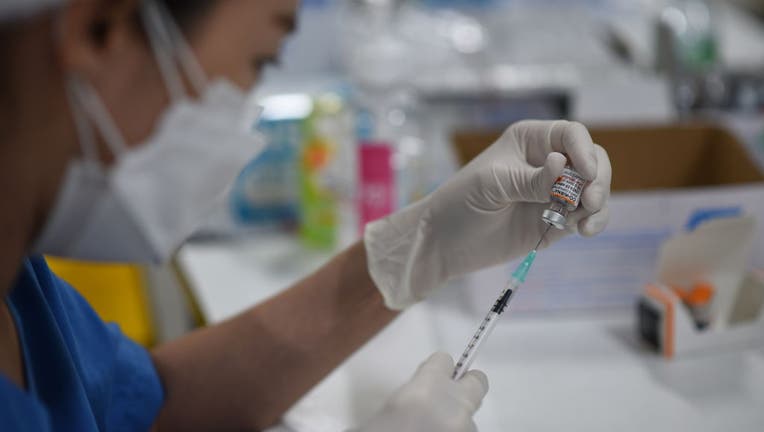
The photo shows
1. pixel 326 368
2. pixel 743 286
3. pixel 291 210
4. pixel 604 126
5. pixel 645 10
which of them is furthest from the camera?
pixel 645 10

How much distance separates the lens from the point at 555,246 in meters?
1.20

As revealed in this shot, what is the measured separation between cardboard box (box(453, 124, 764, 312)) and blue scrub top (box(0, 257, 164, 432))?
0.53 m

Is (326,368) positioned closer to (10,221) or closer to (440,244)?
(440,244)

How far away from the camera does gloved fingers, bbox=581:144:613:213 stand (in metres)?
0.81

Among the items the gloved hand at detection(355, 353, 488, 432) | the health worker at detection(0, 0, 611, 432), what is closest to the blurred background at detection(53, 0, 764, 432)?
the health worker at detection(0, 0, 611, 432)

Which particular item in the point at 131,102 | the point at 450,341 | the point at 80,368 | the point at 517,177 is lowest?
the point at 450,341

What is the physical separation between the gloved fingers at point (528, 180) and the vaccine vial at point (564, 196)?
A: 1 centimetres

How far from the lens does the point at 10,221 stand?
64 centimetres

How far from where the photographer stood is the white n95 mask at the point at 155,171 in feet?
2.09

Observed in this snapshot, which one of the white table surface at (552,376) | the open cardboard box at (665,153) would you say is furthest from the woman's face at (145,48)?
the open cardboard box at (665,153)

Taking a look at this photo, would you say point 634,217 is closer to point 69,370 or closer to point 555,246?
point 555,246

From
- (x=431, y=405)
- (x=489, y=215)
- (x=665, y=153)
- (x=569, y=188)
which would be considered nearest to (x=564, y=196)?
(x=569, y=188)

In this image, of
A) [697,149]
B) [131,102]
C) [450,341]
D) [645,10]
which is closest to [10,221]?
[131,102]

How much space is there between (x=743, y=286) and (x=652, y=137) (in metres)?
0.33
